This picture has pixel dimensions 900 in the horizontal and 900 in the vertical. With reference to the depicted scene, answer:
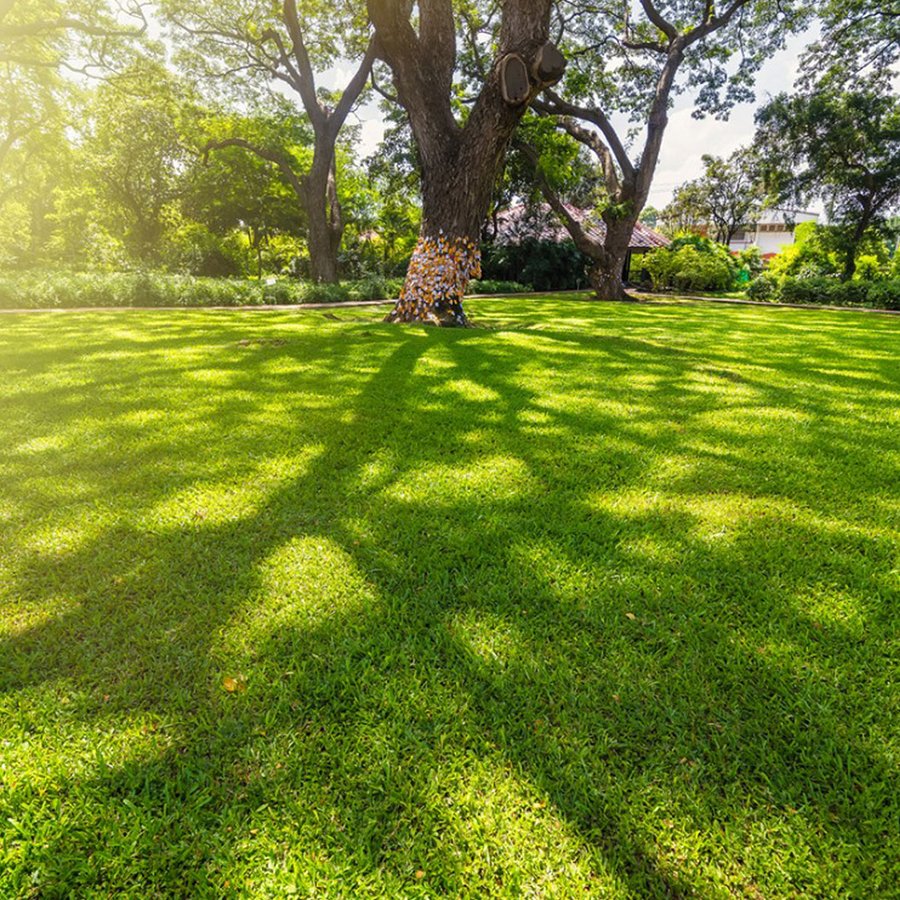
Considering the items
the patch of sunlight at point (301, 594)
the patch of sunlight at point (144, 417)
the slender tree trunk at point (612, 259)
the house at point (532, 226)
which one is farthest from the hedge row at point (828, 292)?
the patch of sunlight at point (144, 417)

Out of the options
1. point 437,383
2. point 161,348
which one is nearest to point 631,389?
point 437,383

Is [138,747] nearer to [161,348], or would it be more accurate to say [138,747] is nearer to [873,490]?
[873,490]

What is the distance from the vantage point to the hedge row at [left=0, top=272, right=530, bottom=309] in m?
10.7

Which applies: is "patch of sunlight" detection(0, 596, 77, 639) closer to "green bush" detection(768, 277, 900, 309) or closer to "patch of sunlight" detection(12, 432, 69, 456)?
"patch of sunlight" detection(12, 432, 69, 456)

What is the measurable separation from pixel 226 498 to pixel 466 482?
126 centimetres

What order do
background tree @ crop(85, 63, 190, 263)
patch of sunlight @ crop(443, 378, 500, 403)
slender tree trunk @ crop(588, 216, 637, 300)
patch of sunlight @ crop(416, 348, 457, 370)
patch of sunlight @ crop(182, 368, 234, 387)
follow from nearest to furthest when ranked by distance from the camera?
patch of sunlight @ crop(443, 378, 500, 403) → patch of sunlight @ crop(182, 368, 234, 387) → patch of sunlight @ crop(416, 348, 457, 370) → slender tree trunk @ crop(588, 216, 637, 300) → background tree @ crop(85, 63, 190, 263)

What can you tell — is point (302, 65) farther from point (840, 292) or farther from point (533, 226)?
point (840, 292)

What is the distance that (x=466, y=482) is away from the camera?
8.80ft

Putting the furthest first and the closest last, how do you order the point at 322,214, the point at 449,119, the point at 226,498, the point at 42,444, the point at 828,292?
the point at 828,292 < the point at 322,214 < the point at 449,119 < the point at 42,444 < the point at 226,498

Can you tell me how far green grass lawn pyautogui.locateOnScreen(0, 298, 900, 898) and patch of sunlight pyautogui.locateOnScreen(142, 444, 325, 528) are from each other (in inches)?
0.8

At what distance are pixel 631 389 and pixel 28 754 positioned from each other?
452 cm

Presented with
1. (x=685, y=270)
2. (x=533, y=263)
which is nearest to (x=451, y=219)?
(x=533, y=263)

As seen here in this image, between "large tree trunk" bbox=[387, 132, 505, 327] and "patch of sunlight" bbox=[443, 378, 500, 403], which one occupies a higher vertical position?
"large tree trunk" bbox=[387, 132, 505, 327]

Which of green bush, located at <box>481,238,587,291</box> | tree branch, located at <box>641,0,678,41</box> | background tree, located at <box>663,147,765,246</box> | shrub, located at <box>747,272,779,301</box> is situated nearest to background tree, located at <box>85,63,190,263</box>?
green bush, located at <box>481,238,587,291</box>
